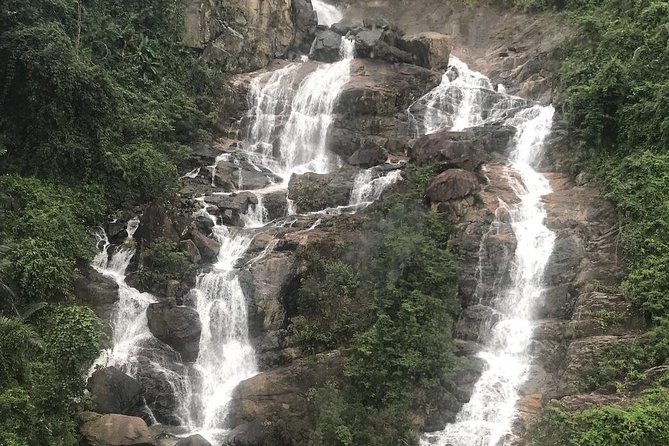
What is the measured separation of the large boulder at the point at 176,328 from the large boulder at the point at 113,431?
3.23 m

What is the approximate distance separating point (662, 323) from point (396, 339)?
7.12m

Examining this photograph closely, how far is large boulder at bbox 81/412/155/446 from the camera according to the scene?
14297 mm

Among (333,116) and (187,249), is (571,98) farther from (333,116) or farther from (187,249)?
(187,249)

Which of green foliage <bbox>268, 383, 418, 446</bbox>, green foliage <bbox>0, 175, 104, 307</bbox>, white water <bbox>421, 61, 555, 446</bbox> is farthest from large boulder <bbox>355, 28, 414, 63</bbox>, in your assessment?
green foliage <bbox>268, 383, 418, 446</bbox>

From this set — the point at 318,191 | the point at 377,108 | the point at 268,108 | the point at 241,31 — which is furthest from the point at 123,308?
the point at 241,31

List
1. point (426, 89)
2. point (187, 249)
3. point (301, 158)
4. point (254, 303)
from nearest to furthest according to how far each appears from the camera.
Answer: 1. point (254, 303)
2. point (187, 249)
3. point (301, 158)
4. point (426, 89)

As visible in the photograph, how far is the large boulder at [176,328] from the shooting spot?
17.8 meters

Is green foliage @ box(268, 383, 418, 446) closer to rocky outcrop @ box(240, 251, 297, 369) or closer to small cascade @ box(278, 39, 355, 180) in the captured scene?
rocky outcrop @ box(240, 251, 297, 369)

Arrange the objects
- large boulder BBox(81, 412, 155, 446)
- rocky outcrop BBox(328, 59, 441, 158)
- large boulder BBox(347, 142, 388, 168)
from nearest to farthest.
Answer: large boulder BBox(81, 412, 155, 446)
large boulder BBox(347, 142, 388, 168)
rocky outcrop BBox(328, 59, 441, 158)

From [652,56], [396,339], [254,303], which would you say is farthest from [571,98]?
[254,303]

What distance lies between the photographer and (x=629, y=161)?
64.1 feet

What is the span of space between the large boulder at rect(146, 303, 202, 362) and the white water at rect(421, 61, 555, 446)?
7734mm

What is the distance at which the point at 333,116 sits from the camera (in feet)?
97.5

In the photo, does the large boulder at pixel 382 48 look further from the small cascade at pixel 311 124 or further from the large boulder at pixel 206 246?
the large boulder at pixel 206 246
